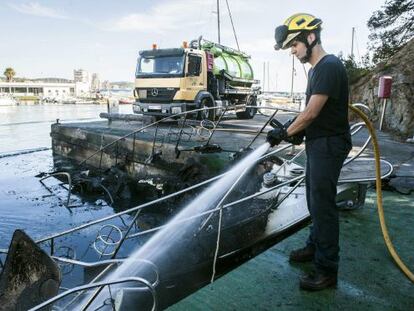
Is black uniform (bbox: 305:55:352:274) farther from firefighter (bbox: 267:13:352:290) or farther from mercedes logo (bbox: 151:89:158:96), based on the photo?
mercedes logo (bbox: 151:89:158:96)

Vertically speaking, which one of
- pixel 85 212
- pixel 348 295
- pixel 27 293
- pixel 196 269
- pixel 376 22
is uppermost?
pixel 376 22

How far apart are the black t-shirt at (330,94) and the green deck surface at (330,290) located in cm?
124

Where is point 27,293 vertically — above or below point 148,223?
above

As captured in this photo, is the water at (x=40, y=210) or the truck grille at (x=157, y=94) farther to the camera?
the truck grille at (x=157, y=94)

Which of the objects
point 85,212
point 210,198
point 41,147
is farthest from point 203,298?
point 41,147

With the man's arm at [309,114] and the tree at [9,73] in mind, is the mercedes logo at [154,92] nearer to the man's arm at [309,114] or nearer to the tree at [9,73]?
the man's arm at [309,114]

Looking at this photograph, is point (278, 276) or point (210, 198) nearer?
point (278, 276)

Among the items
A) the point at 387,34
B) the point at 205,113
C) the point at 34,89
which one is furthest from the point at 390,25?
the point at 34,89

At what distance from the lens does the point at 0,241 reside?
22.7 feet

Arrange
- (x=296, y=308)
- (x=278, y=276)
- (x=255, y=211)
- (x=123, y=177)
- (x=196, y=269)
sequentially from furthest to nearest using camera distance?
1. (x=123, y=177)
2. (x=255, y=211)
3. (x=196, y=269)
4. (x=278, y=276)
5. (x=296, y=308)

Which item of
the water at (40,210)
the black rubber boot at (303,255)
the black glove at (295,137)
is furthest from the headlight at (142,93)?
the black glove at (295,137)

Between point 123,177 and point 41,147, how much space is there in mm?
9744

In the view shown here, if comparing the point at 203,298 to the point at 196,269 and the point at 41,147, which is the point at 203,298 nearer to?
the point at 196,269

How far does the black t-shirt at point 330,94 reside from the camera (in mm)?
2562
